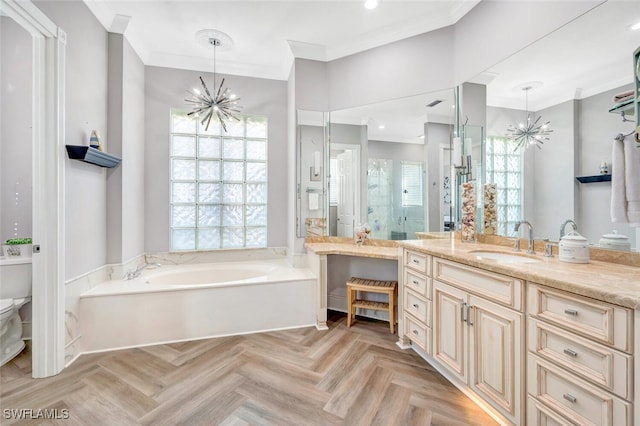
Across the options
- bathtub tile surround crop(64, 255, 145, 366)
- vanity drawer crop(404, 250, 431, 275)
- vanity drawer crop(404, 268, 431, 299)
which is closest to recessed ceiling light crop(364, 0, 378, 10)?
vanity drawer crop(404, 250, 431, 275)

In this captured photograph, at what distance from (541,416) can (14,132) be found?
4.25m

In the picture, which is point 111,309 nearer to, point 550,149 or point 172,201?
point 172,201

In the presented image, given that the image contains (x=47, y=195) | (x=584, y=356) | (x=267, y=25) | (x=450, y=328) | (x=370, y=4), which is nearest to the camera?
(x=584, y=356)

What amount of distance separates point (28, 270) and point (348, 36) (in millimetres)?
3571

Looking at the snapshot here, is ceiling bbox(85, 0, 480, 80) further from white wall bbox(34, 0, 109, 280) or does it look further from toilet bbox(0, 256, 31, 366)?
toilet bbox(0, 256, 31, 366)

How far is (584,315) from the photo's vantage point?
3.65 feet

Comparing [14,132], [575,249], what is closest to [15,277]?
[14,132]

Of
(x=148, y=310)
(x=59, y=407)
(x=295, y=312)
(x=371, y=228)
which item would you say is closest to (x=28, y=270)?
(x=148, y=310)

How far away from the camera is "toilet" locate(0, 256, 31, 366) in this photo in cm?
222

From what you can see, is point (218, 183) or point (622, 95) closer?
point (622, 95)

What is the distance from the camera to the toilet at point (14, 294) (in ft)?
7.28

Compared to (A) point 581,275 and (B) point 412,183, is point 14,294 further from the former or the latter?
(A) point 581,275

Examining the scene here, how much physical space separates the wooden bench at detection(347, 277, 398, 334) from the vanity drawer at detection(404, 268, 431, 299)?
0.40m

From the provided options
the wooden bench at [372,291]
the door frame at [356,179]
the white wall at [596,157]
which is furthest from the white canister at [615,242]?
the door frame at [356,179]
